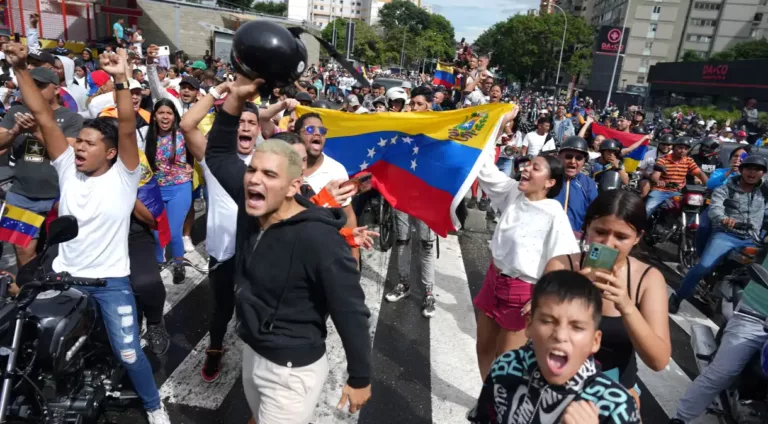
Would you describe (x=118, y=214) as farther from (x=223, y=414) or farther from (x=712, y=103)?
(x=712, y=103)

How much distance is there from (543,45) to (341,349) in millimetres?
76018

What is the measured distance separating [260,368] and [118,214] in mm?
1520

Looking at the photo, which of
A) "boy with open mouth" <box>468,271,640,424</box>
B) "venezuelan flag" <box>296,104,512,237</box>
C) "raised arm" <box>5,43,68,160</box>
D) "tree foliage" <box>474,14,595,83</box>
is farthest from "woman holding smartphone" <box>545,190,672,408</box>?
"tree foliage" <box>474,14,595,83</box>

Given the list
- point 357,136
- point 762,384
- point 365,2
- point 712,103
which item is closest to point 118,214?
point 357,136

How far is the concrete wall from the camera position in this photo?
3959 centimetres

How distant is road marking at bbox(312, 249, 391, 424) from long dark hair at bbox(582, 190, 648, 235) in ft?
4.76

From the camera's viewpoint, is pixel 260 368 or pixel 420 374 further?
pixel 420 374

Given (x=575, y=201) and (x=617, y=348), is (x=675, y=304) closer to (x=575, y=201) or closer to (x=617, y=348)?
(x=575, y=201)

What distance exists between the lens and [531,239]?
329 centimetres

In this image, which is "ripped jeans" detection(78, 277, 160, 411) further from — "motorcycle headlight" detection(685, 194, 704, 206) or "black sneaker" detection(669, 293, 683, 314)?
"motorcycle headlight" detection(685, 194, 704, 206)

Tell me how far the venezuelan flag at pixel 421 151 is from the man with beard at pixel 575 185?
0.69 metres

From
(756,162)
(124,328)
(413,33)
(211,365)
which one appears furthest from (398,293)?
(413,33)

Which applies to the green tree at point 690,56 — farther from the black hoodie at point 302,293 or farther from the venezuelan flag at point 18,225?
the venezuelan flag at point 18,225

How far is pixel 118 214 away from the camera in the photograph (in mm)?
3209
